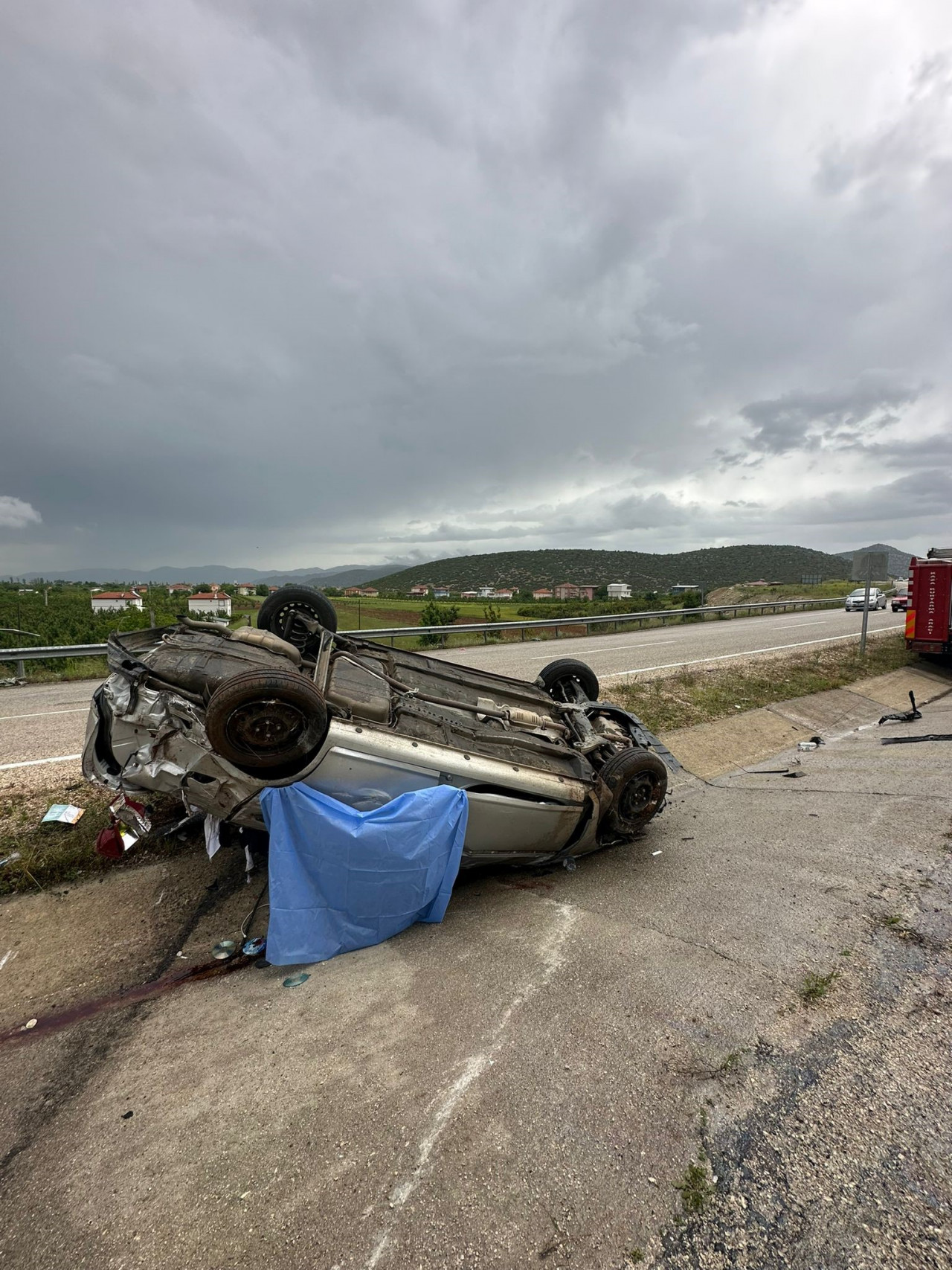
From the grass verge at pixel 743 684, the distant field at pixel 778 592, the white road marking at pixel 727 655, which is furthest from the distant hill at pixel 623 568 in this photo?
the grass verge at pixel 743 684

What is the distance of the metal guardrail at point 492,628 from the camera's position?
1033 centimetres

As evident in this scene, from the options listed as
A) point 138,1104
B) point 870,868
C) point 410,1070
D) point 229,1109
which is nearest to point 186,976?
point 138,1104

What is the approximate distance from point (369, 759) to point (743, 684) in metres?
8.78

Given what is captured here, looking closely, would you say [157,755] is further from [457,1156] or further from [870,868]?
[870,868]

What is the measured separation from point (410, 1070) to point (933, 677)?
47.1 feet

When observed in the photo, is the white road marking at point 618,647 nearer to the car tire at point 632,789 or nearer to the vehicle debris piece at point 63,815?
the car tire at point 632,789

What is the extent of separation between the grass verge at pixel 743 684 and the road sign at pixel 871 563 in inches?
76.1

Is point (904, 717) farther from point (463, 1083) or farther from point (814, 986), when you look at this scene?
point (463, 1083)

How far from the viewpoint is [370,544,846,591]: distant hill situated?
201 feet

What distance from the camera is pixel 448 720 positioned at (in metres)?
3.96

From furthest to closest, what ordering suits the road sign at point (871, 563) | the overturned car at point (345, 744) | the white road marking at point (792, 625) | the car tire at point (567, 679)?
the white road marking at point (792, 625) → the road sign at point (871, 563) → the car tire at point (567, 679) → the overturned car at point (345, 744)

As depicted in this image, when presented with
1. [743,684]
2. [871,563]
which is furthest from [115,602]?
[871,563]

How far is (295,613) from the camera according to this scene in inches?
223

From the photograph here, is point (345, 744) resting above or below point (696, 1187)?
above
